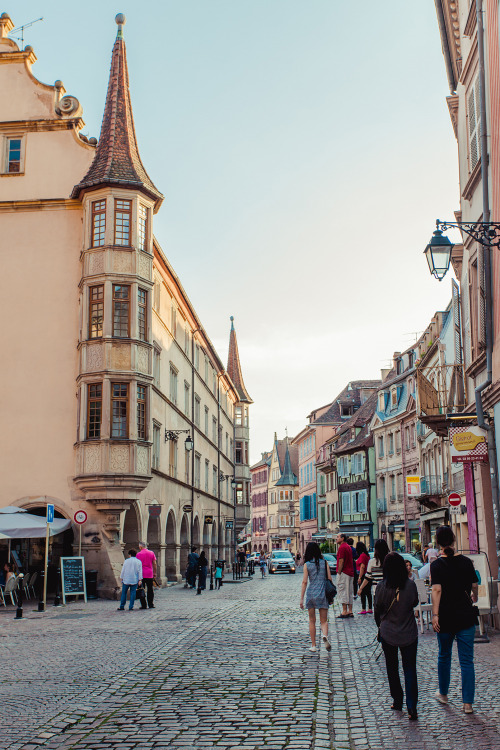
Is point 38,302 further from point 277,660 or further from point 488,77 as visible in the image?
point 277,660

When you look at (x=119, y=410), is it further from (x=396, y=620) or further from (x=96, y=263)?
(x=396, y=620)

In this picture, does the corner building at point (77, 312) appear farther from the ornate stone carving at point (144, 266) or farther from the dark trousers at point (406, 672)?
the dark trousers at point (406, 672)

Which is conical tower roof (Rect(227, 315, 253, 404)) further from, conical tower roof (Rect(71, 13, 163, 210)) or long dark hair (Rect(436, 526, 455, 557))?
long dark hair (Rect(436, 526, 455, 557))

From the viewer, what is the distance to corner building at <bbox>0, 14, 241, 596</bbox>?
28.2 m

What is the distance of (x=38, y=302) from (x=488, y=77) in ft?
62.3

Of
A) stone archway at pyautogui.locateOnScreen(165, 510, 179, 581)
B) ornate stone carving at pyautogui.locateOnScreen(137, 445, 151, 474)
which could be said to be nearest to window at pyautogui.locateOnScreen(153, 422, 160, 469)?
stone archway at pyautogui.locateOnScreen(165, 510, 179, 581)

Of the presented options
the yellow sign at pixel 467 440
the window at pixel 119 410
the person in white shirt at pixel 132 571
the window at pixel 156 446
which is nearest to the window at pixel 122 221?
the window at pixel 119 410

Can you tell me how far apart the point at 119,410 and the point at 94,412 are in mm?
841

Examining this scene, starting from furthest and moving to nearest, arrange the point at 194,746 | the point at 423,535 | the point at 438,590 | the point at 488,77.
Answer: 1. the point at 423,535
2. the point at 488,77
3. the point at 438,590
4. the point at 194,746

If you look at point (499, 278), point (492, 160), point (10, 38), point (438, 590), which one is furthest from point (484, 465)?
point (10, 38)

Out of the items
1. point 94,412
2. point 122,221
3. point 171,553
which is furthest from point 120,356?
point 171,553

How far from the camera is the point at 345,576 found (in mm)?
19125

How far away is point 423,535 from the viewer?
5122 centimetres

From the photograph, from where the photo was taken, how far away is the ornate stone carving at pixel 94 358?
2839 cm
